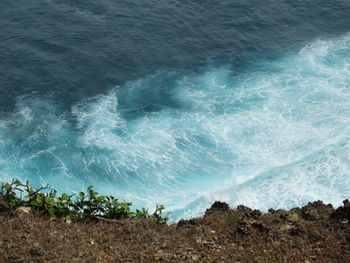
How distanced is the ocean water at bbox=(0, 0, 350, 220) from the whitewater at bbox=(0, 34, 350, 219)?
6cm

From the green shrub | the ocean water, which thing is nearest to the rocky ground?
the green shrub

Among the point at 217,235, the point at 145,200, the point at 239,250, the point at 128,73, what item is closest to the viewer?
the point at 239,250

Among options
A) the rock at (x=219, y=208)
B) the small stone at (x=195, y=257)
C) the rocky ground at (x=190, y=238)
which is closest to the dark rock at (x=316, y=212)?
the rocky ground at (x=190, y=238)

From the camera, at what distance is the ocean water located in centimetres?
1958

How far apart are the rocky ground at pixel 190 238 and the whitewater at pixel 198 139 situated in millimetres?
6921

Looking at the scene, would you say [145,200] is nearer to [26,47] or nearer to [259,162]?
[259,162]

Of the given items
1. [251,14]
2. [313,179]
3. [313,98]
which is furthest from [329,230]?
[251,14]

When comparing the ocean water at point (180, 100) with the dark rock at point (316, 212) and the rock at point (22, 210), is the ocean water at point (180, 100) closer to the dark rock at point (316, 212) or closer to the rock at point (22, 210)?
the dark rock at point (316, 212)

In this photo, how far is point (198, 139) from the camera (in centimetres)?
2189

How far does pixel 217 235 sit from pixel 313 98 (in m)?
16.4

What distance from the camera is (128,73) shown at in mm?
27469

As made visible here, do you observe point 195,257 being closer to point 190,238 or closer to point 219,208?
point 190,238

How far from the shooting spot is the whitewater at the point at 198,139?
18.9m

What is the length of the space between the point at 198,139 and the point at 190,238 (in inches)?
473
